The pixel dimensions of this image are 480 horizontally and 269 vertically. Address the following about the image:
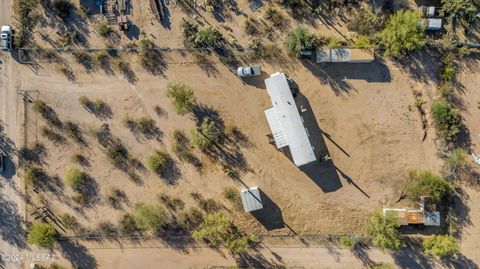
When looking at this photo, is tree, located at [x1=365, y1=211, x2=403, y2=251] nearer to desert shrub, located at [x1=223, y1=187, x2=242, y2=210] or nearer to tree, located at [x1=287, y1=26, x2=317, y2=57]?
desert shrub, located at [x1=223, y1=187, x2=242, y2=210]

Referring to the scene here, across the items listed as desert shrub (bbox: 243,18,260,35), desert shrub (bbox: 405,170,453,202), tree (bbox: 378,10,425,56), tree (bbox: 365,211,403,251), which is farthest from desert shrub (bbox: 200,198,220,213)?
tree (bbox: 378,10,425,56)

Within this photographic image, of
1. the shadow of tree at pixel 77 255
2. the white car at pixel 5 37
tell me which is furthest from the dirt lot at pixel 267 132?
the white car at pixel 5 37

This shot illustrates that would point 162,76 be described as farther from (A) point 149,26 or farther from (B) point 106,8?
(B) point 106,8

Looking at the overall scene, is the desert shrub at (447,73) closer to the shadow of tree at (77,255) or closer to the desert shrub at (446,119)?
the desert shrub at (446,119)

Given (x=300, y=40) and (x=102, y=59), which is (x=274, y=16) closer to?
(x=300, y=40)

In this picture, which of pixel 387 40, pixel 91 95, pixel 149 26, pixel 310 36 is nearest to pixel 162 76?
pixel 149 26

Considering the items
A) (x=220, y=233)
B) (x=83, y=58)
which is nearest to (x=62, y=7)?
(x=83, y=58)

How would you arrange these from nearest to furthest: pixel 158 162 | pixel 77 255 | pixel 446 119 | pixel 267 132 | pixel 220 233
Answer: pixel 446 119, pixel 220 233, pixel 158 162, pixel 267 132, pixel 77 255
